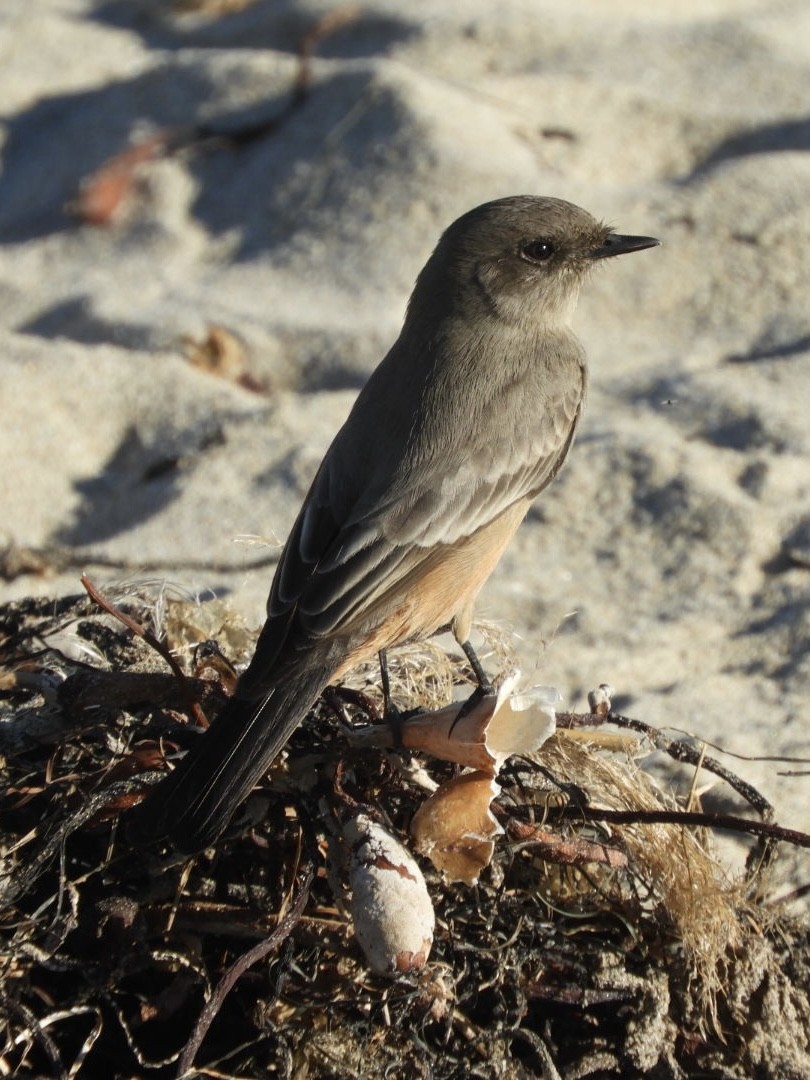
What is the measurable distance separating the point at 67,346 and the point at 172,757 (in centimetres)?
324

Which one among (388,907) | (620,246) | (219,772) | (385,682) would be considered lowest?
(385,682)

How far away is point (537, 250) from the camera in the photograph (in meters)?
4.63

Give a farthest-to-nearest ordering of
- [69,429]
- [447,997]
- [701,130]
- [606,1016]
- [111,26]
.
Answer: [111,26] < [701,130] < [69,429] < [606,1016] < [447,997]

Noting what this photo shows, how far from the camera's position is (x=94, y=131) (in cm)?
752

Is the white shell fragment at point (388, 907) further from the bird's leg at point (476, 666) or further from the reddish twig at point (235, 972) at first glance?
the bird's leg at point (476, 666)

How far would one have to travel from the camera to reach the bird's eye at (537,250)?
4.61 metres

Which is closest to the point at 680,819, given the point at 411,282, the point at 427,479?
the point at 427,479

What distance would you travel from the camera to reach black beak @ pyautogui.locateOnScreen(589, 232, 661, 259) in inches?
184

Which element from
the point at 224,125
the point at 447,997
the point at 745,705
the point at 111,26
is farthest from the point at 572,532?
the point at 111,26

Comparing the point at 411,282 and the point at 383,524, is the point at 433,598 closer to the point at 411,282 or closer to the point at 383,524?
the point at 383,524

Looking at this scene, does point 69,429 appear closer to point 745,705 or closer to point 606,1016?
point 745,705

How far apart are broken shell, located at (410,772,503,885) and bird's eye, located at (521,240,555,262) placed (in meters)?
1.95

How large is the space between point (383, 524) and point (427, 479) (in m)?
0.20

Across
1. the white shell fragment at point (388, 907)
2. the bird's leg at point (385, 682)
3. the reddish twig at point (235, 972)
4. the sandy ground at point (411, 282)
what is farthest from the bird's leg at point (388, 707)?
the sandy ground at point (411, 282)
